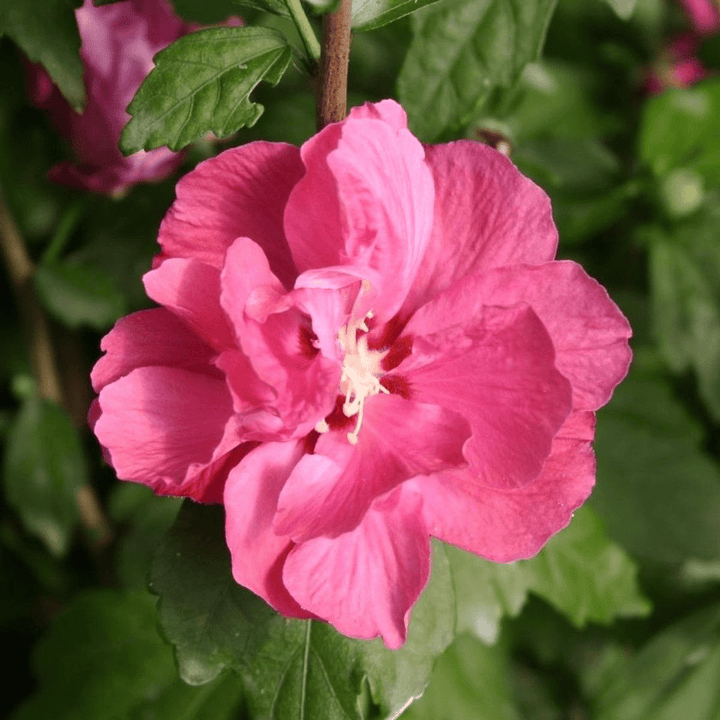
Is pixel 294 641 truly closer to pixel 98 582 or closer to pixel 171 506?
pixel 171 506

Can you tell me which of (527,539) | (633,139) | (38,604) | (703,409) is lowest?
(38,604)

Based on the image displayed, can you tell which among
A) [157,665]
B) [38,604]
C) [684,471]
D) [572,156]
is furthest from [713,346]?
[38,604]

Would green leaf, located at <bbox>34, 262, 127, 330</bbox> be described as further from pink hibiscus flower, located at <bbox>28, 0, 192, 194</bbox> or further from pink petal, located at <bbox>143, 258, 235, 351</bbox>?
pink petal, located at <bbox>143, 258, 235, 351</bbox>

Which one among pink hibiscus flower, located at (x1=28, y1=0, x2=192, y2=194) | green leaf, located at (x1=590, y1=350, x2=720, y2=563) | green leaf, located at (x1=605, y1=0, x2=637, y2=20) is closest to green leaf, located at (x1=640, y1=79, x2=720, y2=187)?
green leaf, located at (x1=590, y1=350, x2=720, y2=563)

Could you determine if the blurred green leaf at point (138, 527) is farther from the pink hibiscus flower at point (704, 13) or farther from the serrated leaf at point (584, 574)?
the pink hibiscus flower at point (704, 13)

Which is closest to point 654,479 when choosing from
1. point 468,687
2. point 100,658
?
point 468,687

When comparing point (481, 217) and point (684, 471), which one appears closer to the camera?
point (481, 217)
